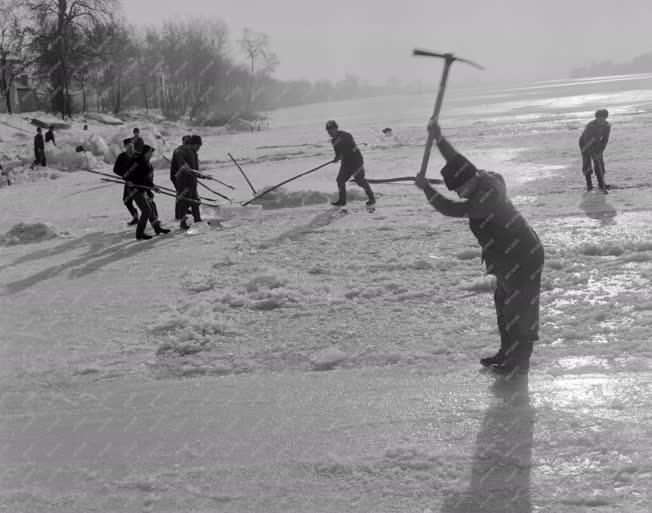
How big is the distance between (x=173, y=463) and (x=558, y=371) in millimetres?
2268

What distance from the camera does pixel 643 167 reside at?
1219 cm

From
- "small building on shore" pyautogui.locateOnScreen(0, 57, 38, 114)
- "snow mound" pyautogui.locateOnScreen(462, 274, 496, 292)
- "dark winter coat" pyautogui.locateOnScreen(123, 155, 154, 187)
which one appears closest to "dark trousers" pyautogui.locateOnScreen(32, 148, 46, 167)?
"dark winter coat" pyautogui.locateOnScreen(123, 155, 154, 187)

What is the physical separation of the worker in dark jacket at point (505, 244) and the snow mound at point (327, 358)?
109 centimetres

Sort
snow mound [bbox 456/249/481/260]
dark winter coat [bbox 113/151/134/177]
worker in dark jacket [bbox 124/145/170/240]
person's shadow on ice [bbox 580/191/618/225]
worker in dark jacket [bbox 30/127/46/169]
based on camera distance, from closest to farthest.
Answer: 1. snow mound [bbox 456/249/481/260]
2. person's shadow on ice [bbox 580/191/618/225]
3. worker in dark jacket [bbox 124/145/170/240]
4. dark winter coat [bbox 113/151/134/177]
5. worker in dark jacket [bbox 30/127/46/169]

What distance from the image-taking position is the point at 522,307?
376 centimetres

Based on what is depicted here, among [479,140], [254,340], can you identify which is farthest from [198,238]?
[479,140]

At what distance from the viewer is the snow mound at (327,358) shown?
4.36 meters

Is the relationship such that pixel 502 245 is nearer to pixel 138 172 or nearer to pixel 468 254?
pixel 468 254

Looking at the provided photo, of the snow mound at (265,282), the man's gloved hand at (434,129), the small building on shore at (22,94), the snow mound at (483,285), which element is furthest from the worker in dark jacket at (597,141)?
the small building on shore at (22,94)

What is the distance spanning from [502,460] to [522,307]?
3.39ft

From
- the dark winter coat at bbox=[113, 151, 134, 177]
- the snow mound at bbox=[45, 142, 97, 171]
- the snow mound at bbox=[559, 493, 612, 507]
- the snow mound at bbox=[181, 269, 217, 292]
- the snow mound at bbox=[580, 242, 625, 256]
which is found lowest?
the snow mound at bbox=[559, 493, 612, 507]

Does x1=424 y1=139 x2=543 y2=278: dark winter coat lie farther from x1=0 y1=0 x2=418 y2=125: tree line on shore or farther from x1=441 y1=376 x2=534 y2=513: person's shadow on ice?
x1=0 y1=0 x2=418 y2=125: tree line on shore

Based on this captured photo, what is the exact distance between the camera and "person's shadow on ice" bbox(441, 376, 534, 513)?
273 centimetres

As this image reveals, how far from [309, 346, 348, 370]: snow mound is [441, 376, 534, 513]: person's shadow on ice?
3.68 feet
